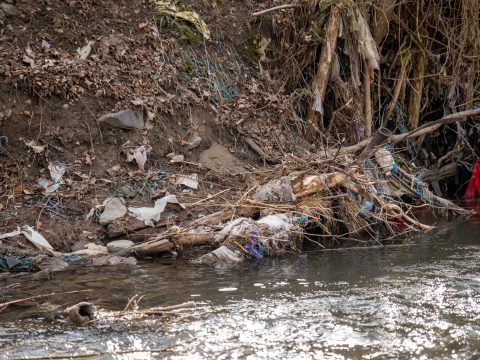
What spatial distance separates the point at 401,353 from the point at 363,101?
603 cm

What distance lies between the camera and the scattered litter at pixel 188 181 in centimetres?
713

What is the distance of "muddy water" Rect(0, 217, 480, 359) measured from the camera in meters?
3.80

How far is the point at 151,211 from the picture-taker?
6.55 meters

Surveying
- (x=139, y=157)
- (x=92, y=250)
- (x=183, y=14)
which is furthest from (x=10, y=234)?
(x=183, y=14)

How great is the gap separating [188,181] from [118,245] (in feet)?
4.60

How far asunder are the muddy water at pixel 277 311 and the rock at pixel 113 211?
847 mm

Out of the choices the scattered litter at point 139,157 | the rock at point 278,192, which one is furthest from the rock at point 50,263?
the rock at point 278,192

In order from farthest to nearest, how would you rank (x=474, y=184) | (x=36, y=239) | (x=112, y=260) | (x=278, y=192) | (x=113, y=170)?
(x=474, y=184), (x=113, y=170), (x=278, y=192), (x=36, y=239), (x=112, y=260)

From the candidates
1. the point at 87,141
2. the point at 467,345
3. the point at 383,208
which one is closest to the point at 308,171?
the point at 383,208

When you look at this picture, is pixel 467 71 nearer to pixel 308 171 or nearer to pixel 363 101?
pixel 363 101

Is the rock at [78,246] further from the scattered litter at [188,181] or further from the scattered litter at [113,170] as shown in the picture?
the scattered litter at [188,181]

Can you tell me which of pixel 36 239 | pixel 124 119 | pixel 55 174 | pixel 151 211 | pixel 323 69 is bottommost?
pixel 36 239

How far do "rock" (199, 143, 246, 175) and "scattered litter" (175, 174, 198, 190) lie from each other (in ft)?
1.15

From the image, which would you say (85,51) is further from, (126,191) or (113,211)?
(113,211)
